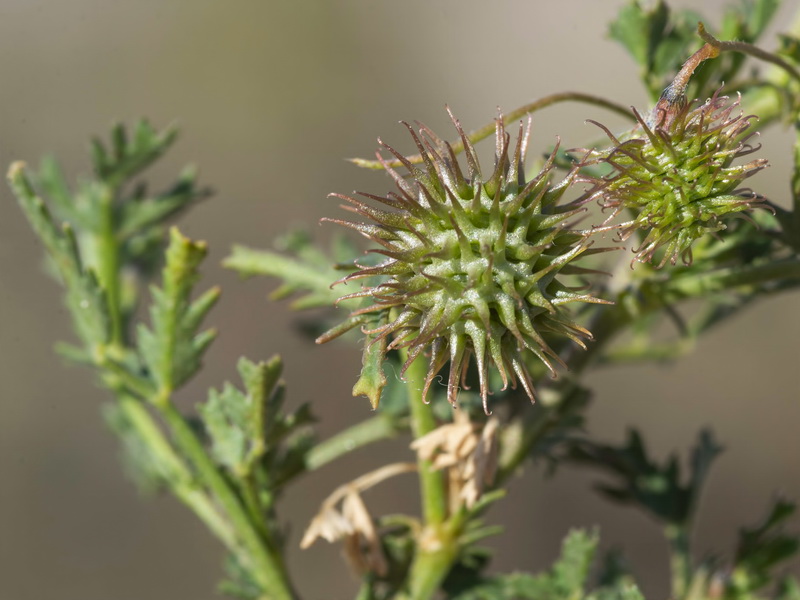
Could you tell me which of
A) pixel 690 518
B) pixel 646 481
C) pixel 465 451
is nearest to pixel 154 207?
pixel 465 451

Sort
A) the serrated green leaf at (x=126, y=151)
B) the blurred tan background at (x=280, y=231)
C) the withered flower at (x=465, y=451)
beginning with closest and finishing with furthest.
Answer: the withered flower at (x=465, y=451)
the serrated green leaf at (x=126, y=151)
the blurred tan background at (x=280, y=231)

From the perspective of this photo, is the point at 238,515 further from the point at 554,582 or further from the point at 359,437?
the point at 554,582

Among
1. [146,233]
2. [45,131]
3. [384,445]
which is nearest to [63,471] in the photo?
[384,445]

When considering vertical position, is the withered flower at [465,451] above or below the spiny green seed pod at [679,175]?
below

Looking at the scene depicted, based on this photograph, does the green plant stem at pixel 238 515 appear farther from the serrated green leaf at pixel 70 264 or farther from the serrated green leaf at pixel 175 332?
the serrated green leaf at pixel 70 264

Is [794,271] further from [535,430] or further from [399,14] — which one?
[399,14]

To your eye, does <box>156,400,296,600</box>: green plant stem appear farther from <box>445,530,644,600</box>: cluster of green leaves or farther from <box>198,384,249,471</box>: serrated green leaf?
<box>445,530,644,600</box>: cluster of green leaves

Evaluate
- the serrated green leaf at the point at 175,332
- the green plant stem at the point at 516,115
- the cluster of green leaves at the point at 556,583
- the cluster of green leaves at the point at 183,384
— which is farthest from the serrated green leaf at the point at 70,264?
the cluster of green leaves at the point at 556,583

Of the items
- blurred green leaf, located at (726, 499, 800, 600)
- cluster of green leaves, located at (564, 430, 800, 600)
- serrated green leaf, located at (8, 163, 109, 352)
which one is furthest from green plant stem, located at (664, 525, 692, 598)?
serrated green leaf, located at (8, 163, 109, 352)
